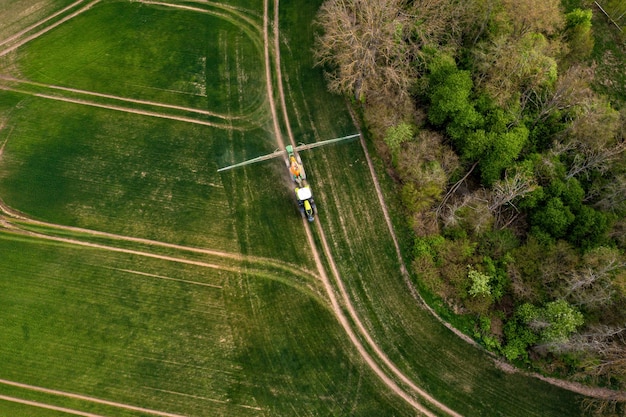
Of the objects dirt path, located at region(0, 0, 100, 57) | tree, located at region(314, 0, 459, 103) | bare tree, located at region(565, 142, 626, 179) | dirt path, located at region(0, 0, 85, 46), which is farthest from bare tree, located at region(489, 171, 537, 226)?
dirt path, located at region(0, 0, 85, 46)

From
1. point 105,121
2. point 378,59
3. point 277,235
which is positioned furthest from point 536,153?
point 105,121

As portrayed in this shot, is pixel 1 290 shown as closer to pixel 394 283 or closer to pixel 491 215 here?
pixel 394 283

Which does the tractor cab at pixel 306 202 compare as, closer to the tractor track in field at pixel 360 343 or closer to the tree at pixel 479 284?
the tractor track in field at pixel 360 343

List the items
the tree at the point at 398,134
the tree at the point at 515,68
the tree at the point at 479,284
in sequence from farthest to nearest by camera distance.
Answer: the tree at the point at 398,134 → the tree at the point at 515,68 → the tree at the point at 479,284

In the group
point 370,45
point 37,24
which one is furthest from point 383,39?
point 37,24

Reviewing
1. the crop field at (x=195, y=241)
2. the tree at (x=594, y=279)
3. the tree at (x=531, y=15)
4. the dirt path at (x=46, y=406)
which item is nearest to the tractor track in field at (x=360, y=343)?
the crop field at (x=195, y=241)

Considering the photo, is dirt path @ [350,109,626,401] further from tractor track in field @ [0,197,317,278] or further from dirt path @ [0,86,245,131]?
dirt path @ [0,86,245,131]
